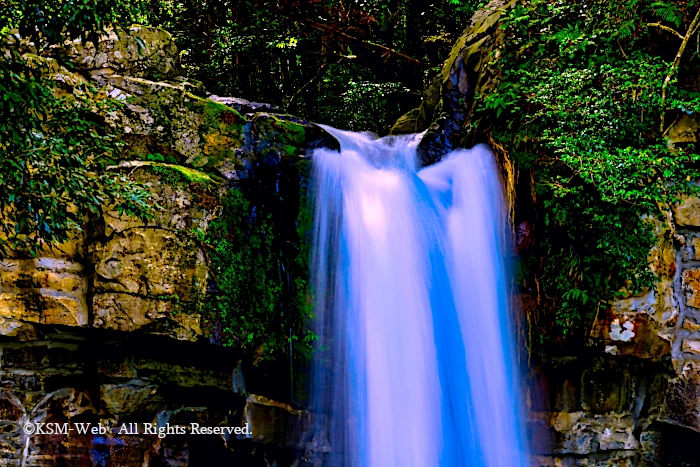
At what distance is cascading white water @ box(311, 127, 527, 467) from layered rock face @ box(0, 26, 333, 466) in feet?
1.81

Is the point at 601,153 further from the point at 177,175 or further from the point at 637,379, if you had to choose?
the point at 177,175

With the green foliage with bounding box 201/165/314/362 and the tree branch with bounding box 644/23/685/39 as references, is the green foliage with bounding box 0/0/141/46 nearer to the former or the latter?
the green foliage with bounding box 201/165/314/362

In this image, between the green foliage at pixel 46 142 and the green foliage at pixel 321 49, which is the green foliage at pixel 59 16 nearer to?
the green foliage at pixel 46 142

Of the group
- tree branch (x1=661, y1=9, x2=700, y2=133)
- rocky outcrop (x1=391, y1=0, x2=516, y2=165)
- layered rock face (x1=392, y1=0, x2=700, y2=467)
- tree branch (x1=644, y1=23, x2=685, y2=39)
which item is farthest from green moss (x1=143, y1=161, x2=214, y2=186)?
tree branch (x1=644, y1=23, x2=685, y2=39)

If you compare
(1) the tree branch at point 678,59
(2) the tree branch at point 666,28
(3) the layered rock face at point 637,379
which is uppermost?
(2) the tree branch at point 666,28

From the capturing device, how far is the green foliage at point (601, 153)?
14.6 feet

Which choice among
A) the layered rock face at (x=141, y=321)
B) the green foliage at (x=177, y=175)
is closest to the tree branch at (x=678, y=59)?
the layered rock face at (x=141, y=321)

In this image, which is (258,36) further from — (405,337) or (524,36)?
(405,337)

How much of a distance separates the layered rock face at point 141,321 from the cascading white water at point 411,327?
551mm

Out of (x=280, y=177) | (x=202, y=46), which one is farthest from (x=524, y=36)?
(x=202, y=46)

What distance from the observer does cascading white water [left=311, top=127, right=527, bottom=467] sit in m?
4.51

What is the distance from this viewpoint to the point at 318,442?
450 cm

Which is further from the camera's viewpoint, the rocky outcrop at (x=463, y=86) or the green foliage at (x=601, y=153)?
the rocky outcrop at (x=463, y=86)

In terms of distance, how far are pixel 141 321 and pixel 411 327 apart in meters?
2.44
